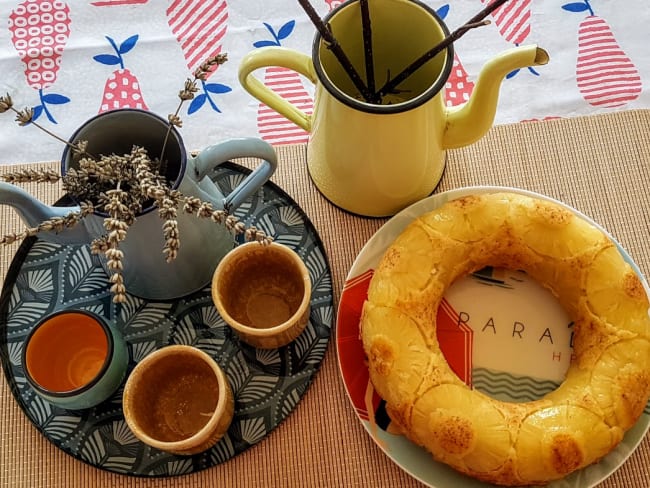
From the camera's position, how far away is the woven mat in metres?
0.76

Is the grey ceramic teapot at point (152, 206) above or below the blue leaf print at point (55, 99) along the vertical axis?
above

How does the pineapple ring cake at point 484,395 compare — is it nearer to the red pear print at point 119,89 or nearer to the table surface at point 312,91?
the table surface at point 312,91

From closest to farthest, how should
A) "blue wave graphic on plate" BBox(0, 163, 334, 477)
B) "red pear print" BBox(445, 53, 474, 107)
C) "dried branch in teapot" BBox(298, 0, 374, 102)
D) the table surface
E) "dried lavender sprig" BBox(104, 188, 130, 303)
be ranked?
"dried lavender sprig" BBox(104, 188, 130, 303) < "dried branch in teapot" BBox(298, 0, 374, 102) < "blue wave graphic on plate" BBox(0, 163, 334, 477) < the table surface < "red pear print" BBox(445, 53, 474, 107)

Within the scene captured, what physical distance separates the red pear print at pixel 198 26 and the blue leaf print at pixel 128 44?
0.06 meters

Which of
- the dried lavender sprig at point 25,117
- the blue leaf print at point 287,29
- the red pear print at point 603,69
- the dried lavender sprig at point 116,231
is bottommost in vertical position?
the red pear print at point 603,69

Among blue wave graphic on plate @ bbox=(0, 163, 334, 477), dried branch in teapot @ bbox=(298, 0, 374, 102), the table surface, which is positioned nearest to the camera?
dried branch in teapot @ bbox=(298, 0, 374, 102)

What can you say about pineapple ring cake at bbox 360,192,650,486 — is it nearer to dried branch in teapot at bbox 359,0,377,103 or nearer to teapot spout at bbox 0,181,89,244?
dried branch in teapot at bbox 359,0,377,103

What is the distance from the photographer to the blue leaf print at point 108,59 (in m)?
1.01

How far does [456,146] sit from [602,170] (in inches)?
9.8

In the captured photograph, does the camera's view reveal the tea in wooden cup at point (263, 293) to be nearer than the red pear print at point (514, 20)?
Yes

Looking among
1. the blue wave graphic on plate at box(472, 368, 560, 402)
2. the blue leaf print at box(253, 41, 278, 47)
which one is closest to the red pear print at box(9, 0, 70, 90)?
the blue leaf print at box(253, 41, 278, 47)

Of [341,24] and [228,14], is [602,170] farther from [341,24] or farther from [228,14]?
[228,14]

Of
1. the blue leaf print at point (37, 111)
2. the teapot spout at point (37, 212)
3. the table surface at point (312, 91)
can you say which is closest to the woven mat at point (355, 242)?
the table surface at point (312, 91)

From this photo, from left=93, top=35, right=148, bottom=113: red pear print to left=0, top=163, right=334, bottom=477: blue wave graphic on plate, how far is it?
8.6 inches
